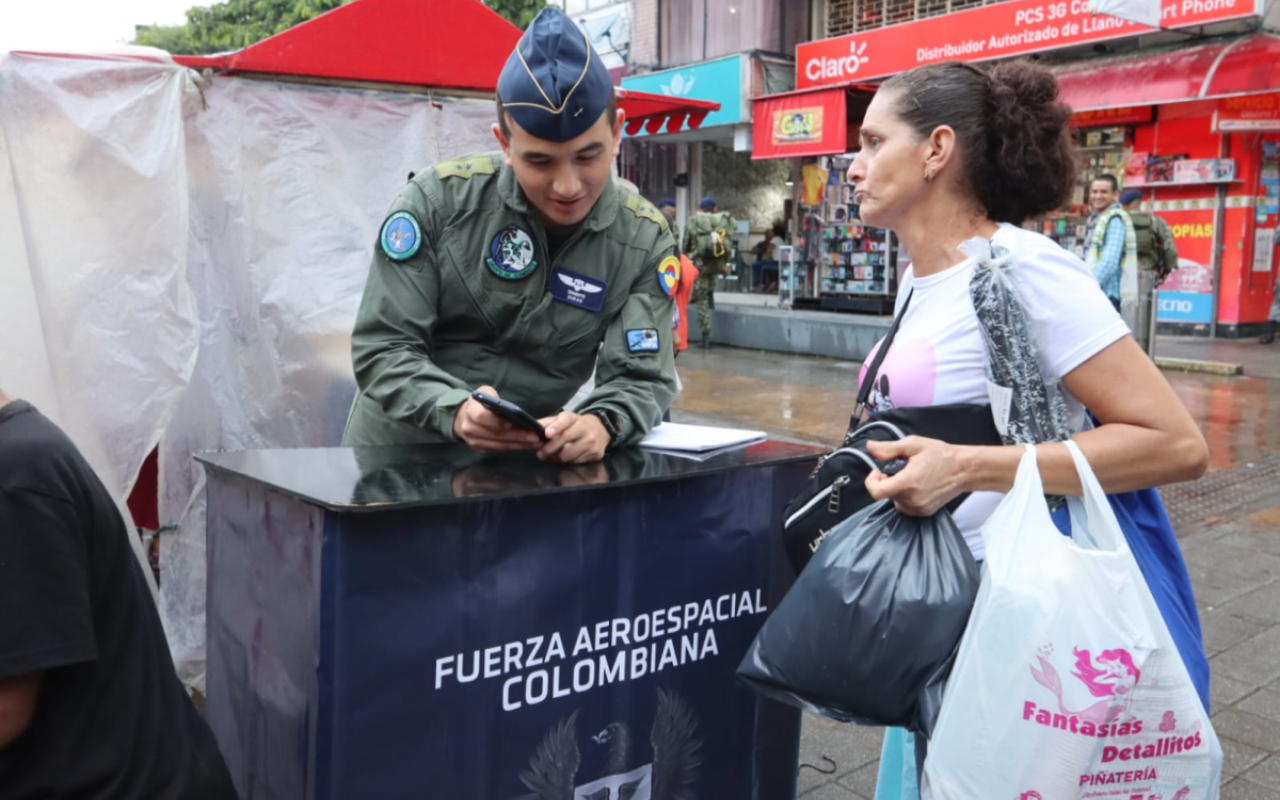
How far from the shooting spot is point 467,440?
1.96 m

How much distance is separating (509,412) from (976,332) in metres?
0.78

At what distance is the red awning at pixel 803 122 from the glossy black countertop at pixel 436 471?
11777 mm

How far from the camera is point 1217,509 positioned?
563cm

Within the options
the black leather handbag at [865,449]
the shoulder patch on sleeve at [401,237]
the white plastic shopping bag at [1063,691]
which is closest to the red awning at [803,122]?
the shoulder patch on sleeve at [401,237]

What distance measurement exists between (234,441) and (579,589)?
7.38 feet

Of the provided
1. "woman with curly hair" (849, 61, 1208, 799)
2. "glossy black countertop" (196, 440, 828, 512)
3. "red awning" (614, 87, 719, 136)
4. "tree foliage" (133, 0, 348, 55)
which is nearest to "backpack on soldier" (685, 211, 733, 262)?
"red awning" (614, 87, 719, 136)

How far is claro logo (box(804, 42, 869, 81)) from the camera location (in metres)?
13.8

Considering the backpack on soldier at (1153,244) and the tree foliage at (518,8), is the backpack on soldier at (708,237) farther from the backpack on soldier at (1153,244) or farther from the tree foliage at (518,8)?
the tree foliage at (518,8)

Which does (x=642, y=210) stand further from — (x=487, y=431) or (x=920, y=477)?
(x=920, y=477)

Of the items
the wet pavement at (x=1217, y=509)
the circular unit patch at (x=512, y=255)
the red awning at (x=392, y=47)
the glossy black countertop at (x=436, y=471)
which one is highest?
the red awning at (x=392, y=47)

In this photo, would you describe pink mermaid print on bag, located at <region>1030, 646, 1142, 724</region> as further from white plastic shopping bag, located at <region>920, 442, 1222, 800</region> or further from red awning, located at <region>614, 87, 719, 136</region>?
red awning, located at <region>614, 87, 719, 136</region>

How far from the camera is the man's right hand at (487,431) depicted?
192 cm

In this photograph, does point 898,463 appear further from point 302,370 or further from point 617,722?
point 302,370

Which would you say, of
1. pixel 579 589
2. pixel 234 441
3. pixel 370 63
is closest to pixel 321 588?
pixel 579 589
